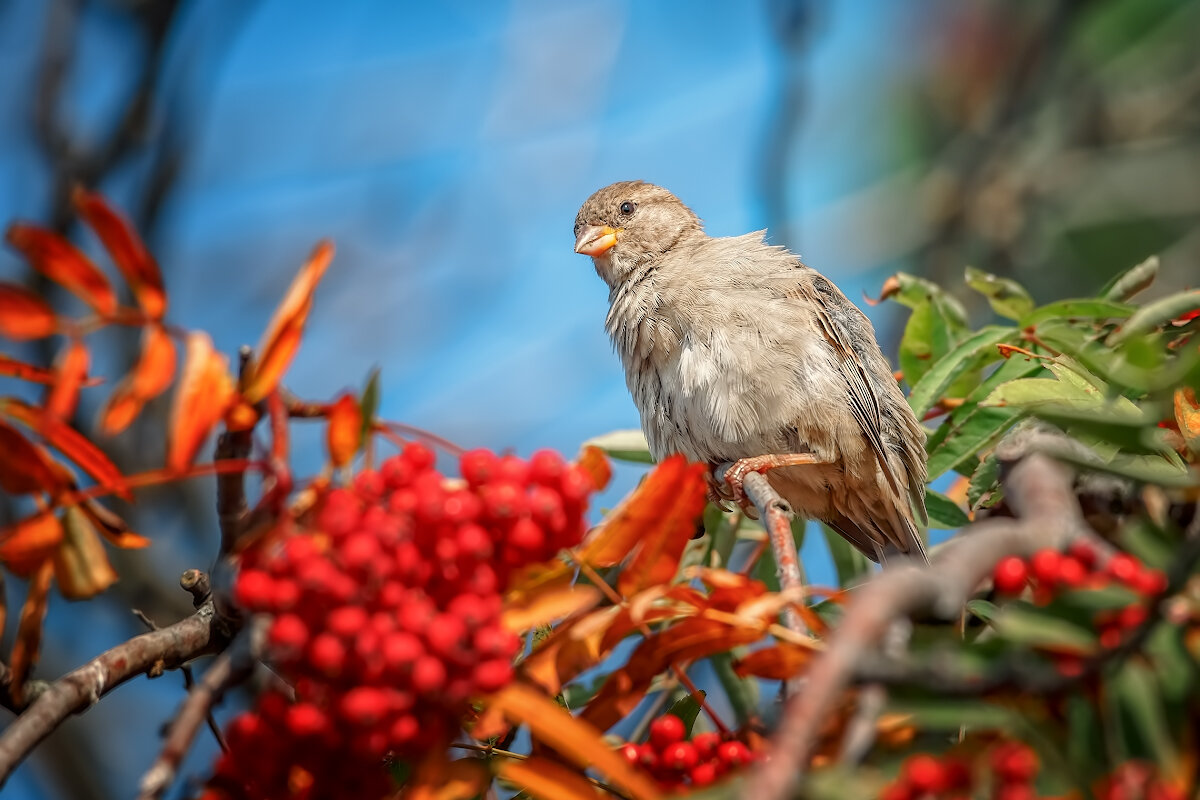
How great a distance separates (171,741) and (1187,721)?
1.13 m

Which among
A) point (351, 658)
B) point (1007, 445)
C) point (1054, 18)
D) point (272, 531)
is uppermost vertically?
point (1054, 18)

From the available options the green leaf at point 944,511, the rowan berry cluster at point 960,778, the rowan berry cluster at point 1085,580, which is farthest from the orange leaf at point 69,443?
the green leaf at point 944,511

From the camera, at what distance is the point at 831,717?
4.66 ft

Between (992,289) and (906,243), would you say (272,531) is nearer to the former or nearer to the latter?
(992,289)

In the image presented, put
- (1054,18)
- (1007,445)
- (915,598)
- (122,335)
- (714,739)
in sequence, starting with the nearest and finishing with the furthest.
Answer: (915,598) → (714,739) → (1007,445) → (122,335) → (1054,18)

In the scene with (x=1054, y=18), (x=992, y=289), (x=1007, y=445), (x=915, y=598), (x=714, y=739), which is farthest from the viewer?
(x=1054, y=18)

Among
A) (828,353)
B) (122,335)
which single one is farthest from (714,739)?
(122,335)

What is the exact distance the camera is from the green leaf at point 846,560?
12.8 ft

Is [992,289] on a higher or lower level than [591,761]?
higher

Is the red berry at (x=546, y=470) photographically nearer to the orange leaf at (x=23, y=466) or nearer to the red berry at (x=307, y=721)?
the red berry at (x=307, y=721)

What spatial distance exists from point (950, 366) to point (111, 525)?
210 centimetres

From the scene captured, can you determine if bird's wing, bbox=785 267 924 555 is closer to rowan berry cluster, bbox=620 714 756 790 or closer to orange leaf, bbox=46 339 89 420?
rowan berry cluster, bbox=620 714 756 790

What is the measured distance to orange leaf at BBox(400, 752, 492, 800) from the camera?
4.64 feet

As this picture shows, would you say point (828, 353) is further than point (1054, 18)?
No
